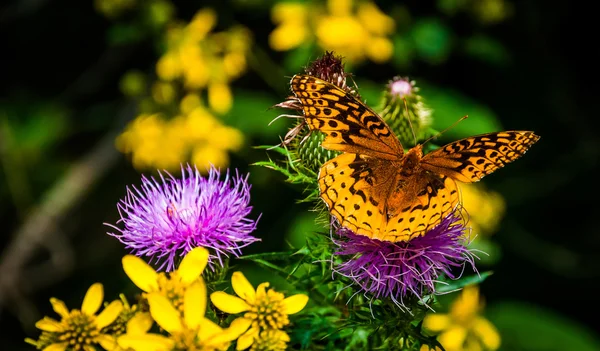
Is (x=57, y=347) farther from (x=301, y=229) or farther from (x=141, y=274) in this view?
(x=301, y=229)

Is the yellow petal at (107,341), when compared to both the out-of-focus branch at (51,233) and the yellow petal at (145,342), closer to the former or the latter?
the yellow petal at (145,342)

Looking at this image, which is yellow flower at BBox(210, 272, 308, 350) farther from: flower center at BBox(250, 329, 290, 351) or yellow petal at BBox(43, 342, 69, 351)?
yellow petal at BBox(43, 342, 69, 351)

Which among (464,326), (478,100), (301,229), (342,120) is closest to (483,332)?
(464,326)

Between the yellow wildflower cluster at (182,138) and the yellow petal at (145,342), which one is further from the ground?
the yellow petal at (145,342)

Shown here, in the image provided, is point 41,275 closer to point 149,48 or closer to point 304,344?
point 149,48

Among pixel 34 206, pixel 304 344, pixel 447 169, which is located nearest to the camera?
pixel 304 344

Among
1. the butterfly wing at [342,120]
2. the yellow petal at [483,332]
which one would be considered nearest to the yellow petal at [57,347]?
the butterfly wing at [342,120]

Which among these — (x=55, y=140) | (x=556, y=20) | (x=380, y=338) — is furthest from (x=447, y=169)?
(x=55, y=140)

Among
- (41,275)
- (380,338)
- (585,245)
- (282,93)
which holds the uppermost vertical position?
(282,93)
